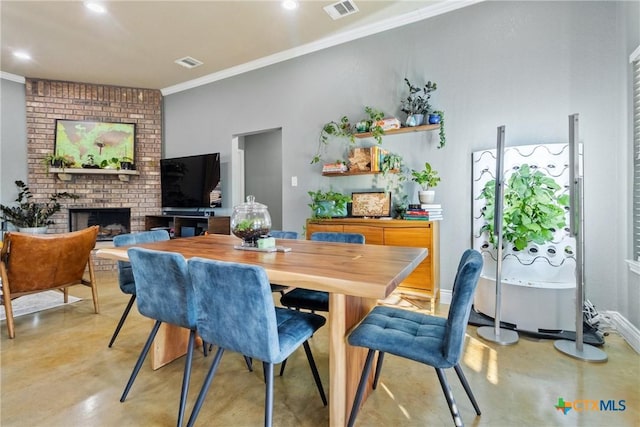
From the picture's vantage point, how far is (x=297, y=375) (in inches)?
71.2

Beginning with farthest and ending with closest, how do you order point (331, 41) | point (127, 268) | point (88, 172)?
point (88, 172) → point (331, 41) → point (127, 268)

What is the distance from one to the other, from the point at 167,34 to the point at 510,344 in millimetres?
4533

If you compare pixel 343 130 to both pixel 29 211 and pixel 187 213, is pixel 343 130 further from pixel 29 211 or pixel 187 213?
pixel 29 211

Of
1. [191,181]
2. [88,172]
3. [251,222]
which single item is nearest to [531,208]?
[251,222]

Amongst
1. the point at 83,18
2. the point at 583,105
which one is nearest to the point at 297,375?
the point at 583,105

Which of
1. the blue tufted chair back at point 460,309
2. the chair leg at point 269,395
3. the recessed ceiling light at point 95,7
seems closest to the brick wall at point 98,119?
the recessed ceiling light at point 95,7

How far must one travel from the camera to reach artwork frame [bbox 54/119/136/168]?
473 centimetres

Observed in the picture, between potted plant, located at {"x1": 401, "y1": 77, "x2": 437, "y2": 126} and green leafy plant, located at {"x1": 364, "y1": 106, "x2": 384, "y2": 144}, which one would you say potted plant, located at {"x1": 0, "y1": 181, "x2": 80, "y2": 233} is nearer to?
green leafy plant, located at {"x1": 364, "y1": 106, "x2": 384, "y2": 144}

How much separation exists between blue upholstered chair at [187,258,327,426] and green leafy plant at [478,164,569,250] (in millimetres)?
2025

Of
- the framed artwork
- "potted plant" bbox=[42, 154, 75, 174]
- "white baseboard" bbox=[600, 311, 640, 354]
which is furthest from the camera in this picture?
"potted plant" bbox=[42, 154, 75, 174]

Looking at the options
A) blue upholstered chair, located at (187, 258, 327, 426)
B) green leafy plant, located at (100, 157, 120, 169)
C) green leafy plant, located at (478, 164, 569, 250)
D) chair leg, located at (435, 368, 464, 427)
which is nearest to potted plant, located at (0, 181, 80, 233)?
green leafy plant, located at (100, 157, 120, 169)

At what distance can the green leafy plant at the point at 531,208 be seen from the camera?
90.3 inches

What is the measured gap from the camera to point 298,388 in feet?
5.51

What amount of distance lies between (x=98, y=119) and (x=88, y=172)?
88 cm
